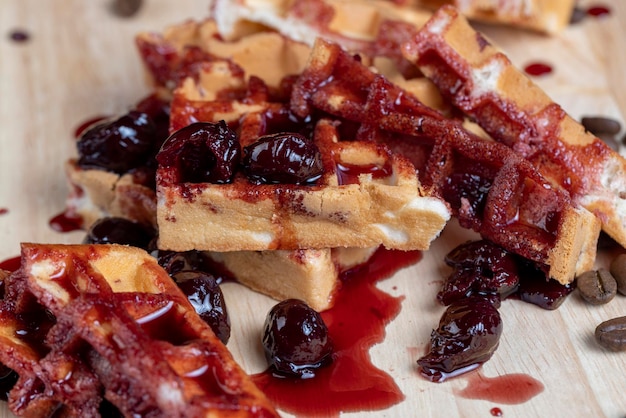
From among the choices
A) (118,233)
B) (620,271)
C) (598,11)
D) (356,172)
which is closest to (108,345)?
(118,233)

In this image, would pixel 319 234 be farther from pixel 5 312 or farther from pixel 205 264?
pixel 5 312

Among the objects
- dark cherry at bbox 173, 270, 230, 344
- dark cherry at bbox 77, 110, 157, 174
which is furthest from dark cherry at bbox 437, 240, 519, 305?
dark cherry at bbox 77, 110, 157, 174

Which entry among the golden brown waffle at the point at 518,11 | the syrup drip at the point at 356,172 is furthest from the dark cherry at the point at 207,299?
the golden brown waffle at the point at 518,11

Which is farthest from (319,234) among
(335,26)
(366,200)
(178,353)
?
(335,26)

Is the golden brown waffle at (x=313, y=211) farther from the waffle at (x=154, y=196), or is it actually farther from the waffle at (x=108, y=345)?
the waffle at (x=108, y=345)

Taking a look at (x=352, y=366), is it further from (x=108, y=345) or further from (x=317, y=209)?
(x=108, y=345)
